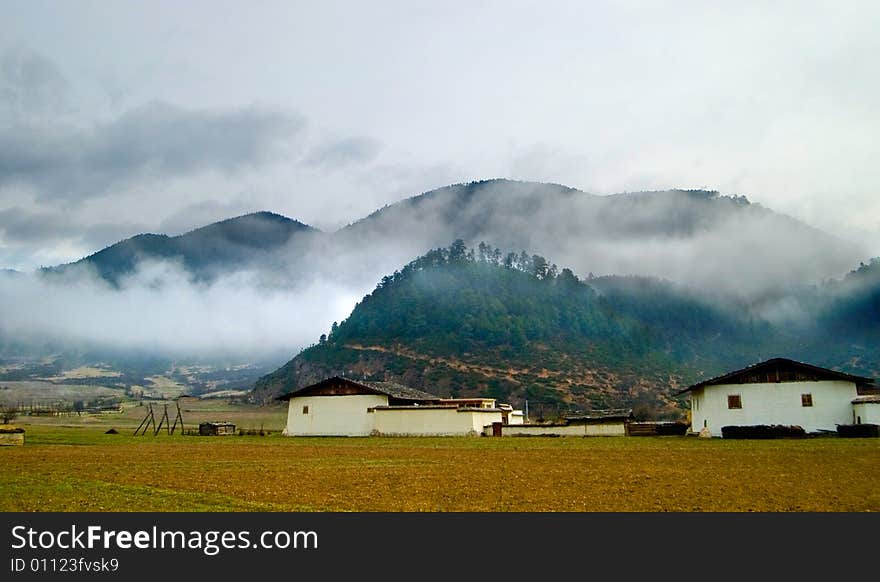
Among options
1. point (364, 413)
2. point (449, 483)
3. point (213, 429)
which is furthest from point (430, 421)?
point (449, 483)

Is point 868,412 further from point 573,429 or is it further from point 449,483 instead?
point 449,483

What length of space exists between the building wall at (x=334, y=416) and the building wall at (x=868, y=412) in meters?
35.5

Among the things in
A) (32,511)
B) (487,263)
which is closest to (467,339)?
(487,263)

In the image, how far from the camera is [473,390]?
347ft

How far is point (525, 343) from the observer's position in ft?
404

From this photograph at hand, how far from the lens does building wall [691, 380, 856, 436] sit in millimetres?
48750

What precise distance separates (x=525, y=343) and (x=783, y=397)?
243ft

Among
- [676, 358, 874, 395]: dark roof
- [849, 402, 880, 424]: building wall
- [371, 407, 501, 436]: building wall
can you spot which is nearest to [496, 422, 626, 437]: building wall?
[371, 407, 501, 436]: building wall

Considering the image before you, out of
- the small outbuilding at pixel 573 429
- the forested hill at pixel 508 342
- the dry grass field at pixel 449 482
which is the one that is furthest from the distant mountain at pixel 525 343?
the dry grass field at pixel 449 482

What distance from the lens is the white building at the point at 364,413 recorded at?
193ft

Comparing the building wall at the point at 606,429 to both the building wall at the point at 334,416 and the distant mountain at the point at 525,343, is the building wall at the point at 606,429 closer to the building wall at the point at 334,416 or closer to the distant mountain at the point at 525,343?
the building wall at the point at 334,416

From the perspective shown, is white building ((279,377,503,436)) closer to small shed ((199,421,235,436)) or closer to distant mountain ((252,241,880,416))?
small shed ((199,421,235,436))
